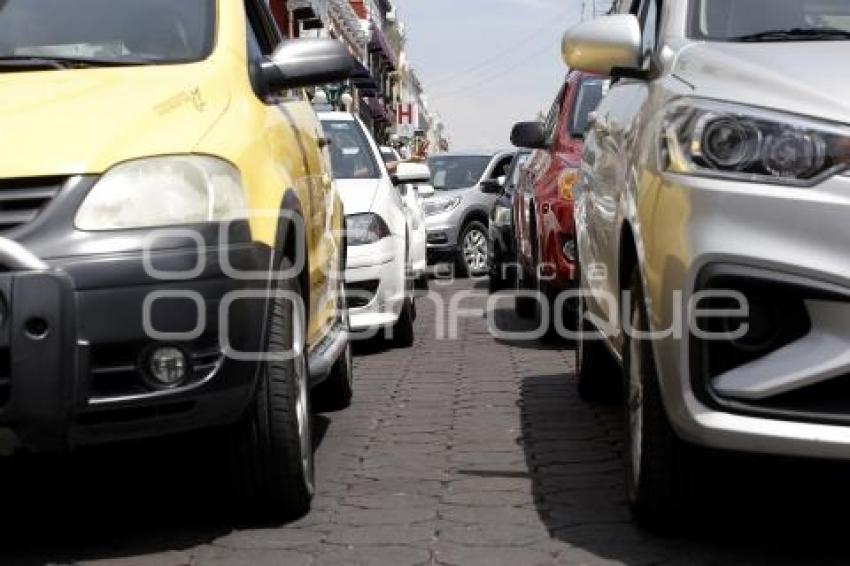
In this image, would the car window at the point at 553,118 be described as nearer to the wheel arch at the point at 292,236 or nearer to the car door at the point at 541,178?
the car door at the point at 541,178

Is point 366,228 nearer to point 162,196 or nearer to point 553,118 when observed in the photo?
point 553,118

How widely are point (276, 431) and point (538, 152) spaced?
6.36 metres

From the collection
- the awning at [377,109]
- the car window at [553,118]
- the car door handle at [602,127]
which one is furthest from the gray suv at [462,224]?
the awning at [377,109]

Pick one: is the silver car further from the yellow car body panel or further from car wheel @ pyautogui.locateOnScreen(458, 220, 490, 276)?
car wheel @ pyautogui.locateOnScreen(458, 220, 490, 276)

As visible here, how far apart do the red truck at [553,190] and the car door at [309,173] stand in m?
2.51

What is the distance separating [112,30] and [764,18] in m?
2.09

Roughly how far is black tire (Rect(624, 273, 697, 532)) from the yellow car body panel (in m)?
1.10

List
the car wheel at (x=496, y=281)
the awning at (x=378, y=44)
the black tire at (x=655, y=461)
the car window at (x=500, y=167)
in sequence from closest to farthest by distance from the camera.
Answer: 1. the black tire at (x=655, y=461)
2. the car wheel at (x=496, y=281)
3. the car window at (x=500, y=167)
4. the awning at (x=378, y=44)

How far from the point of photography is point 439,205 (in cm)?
1741

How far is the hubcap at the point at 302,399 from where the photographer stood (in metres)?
4.11

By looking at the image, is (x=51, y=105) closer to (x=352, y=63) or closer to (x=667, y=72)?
(x=352, y=63)

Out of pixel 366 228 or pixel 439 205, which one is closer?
pixel 366 228

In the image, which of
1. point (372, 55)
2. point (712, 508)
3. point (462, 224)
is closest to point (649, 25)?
point (712, 508)

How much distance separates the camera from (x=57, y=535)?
4.21 m
